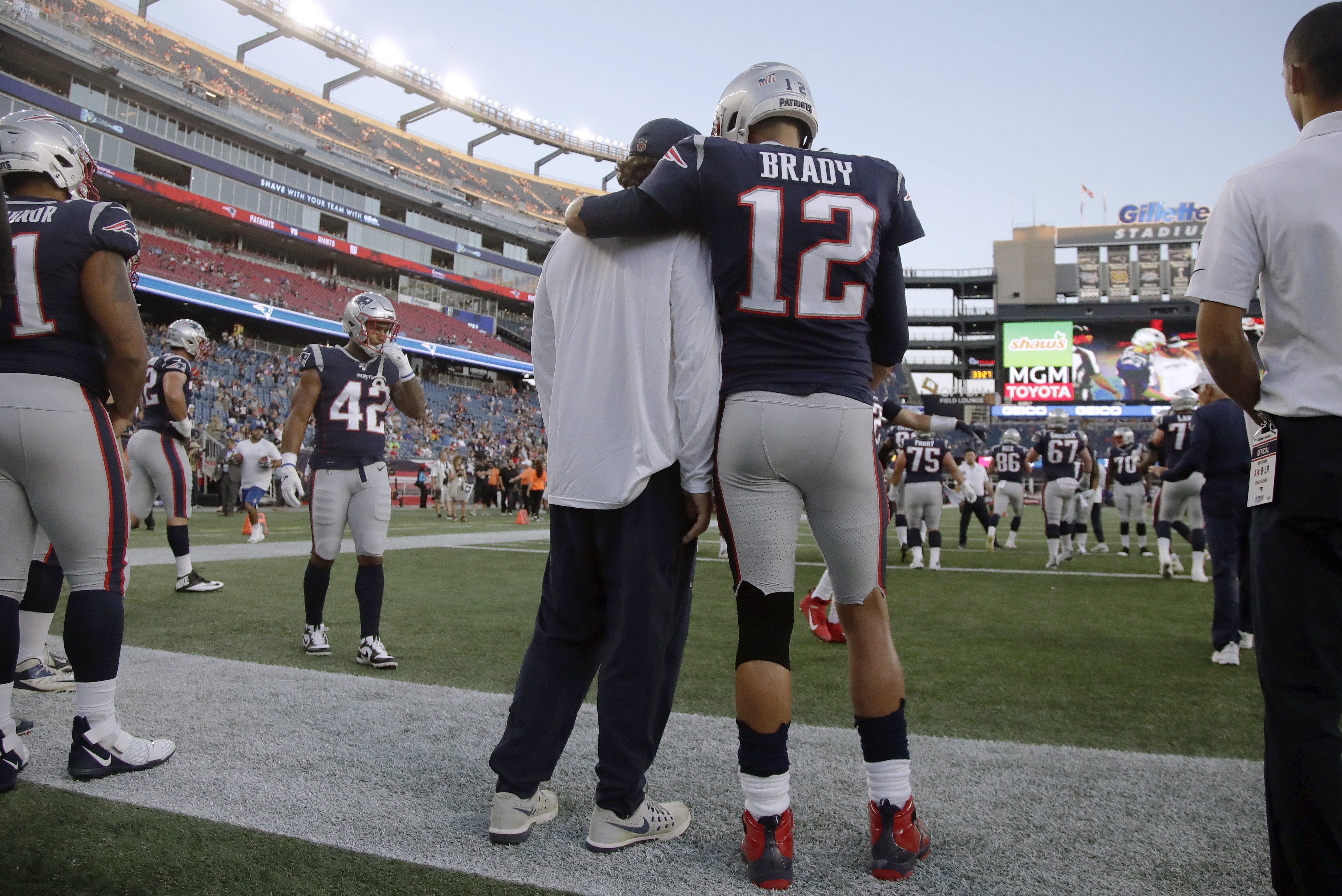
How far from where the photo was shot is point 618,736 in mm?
2150

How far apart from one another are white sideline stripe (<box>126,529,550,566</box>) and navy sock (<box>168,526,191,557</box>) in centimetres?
124

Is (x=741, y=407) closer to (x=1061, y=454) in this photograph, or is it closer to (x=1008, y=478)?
(x=1061, y=454)

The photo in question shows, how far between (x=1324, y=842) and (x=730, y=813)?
1.33 metres

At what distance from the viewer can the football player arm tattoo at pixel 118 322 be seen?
8.16ft

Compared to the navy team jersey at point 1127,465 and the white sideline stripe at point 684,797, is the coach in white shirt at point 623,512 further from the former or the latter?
the navy team jersey at point 1127,465

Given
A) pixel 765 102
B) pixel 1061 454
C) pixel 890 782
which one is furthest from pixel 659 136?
pixel 1061 454

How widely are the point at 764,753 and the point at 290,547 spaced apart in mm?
9771

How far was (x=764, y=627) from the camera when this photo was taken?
6.75 feet

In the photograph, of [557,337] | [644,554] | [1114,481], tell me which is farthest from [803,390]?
[1114,481]

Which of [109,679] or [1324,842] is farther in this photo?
[109,679]

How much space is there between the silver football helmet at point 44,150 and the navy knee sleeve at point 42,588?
1562 mm

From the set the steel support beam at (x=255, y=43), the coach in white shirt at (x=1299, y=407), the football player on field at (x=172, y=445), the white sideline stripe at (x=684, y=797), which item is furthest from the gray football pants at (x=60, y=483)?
the steel support beam at (x=255, y=43)

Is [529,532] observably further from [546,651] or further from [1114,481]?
[546,651]

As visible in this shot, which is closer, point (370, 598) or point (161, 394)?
point (370, 598)
